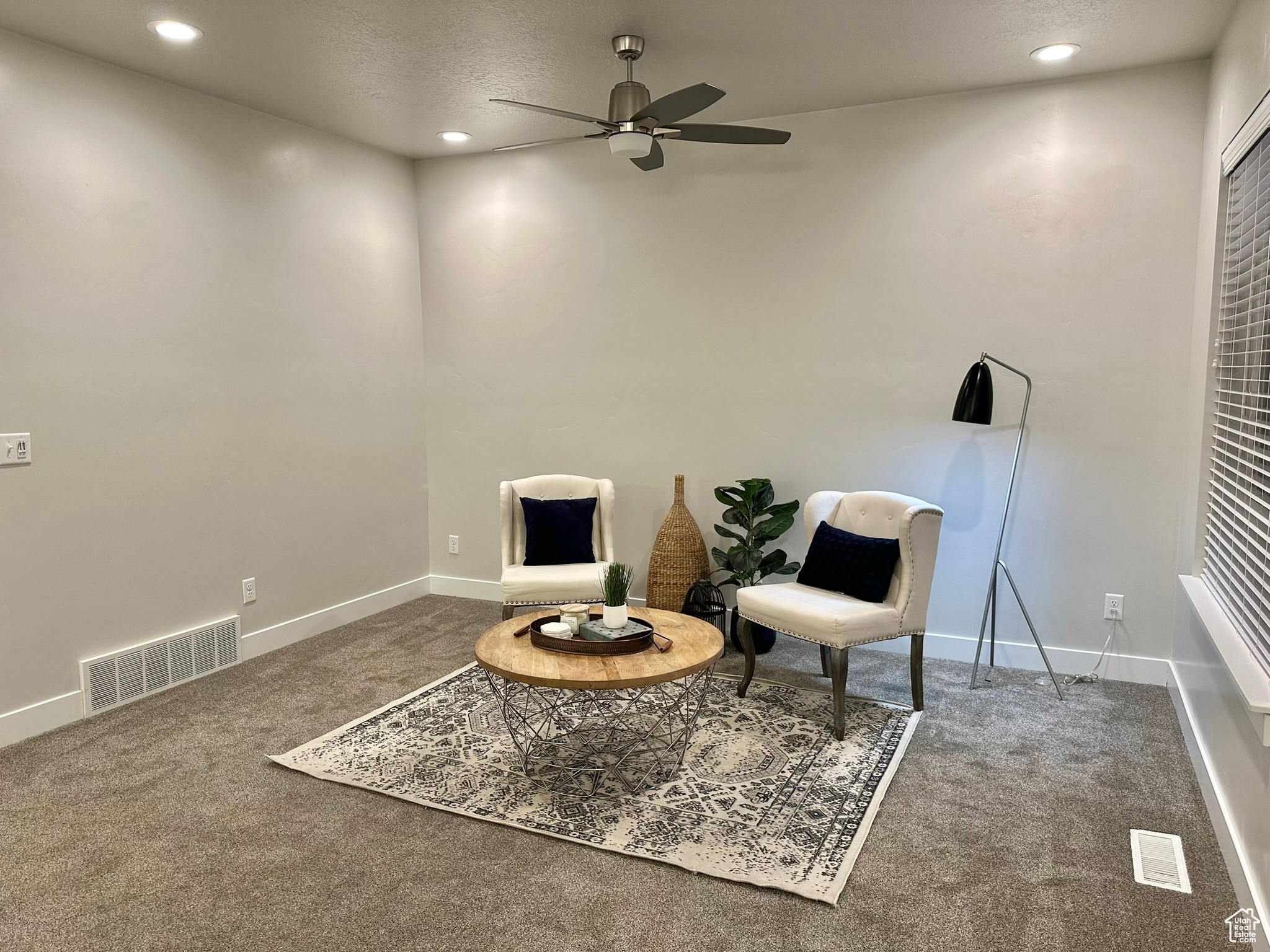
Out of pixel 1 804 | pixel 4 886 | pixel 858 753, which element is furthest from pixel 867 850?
pixel 1 804

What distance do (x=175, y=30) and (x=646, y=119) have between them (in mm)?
1833

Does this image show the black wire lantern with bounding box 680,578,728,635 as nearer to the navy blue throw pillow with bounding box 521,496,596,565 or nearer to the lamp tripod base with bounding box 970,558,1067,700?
the navy blue throw pillow with bounding box 521,496,596,565

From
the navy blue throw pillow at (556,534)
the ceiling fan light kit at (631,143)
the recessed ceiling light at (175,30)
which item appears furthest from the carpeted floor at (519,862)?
the recessed ceiling light at (175,30)

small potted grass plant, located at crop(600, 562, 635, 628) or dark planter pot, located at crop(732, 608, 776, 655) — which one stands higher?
small potted grass plant, located at crop(600, 562, 635, 628)

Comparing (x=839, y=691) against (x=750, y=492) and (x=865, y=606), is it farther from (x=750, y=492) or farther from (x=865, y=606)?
(x=750, y=492)

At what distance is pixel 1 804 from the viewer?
2.87 metres

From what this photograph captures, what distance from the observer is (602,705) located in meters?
3.68

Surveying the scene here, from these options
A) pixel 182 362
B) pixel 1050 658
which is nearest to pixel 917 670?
Result: pixel 1050 658

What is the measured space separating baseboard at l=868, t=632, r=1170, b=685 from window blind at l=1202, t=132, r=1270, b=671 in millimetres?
822

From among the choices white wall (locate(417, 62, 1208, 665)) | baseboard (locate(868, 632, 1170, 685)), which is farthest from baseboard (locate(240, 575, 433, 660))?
baseboard (locate(868, 632, 1170, 685))

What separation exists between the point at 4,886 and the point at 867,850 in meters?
2.45

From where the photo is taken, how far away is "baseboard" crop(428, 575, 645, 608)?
18.0 ft

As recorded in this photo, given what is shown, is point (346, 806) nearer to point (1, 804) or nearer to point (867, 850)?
point (1, 804)

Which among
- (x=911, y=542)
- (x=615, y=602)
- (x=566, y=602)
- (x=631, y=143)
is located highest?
(x=631, y=143)
